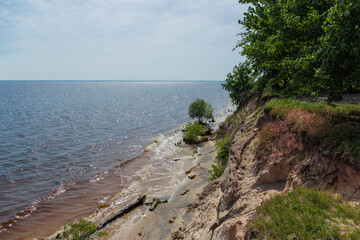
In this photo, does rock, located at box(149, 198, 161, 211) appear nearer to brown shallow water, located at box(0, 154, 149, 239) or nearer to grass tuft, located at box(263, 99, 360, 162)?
brown shallow water, located at box(0, 154, 149, 239)

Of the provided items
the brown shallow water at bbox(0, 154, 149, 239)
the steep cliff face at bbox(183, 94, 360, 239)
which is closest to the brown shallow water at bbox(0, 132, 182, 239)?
the brown shallow water at bbox(0, 154, 149, 239)

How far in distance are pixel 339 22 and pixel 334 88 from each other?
2851 millimetres

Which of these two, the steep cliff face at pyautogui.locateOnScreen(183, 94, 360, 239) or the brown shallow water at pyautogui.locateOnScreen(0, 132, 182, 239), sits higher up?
the steep cliff face at pyautogui.locateOnScreen(183, 94, 360, 239)

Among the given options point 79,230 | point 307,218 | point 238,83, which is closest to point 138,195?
point 79,230

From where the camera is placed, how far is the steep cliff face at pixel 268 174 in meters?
7.66

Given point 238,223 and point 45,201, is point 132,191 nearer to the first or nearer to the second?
point 45,201

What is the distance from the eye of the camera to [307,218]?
6.37 meters

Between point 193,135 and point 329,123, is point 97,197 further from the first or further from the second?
point 329,123

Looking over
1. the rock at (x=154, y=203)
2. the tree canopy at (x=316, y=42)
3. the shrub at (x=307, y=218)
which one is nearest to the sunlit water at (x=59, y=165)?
the rock at (x=154, y=203)

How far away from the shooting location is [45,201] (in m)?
20.1

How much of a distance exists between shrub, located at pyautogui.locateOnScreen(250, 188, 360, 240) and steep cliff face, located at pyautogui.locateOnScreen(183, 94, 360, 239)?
2.04ft

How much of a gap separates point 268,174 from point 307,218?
3.99 metres

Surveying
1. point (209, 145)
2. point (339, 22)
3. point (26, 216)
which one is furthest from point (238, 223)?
point (209, 145)

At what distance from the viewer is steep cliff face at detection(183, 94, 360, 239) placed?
766 centimetres
